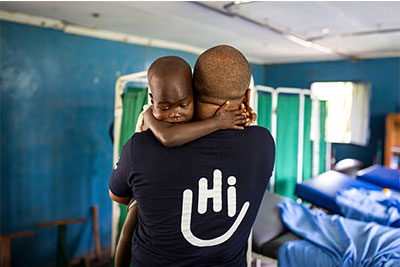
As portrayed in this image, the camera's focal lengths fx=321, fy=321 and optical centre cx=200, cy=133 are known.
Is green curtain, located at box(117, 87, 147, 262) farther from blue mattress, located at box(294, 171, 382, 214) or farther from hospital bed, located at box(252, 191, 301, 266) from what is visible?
blue mattress, located at box(294, 171, 382, 214)

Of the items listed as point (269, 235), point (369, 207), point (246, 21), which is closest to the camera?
point (269, 235)

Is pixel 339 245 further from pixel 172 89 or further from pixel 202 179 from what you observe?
pixel 172 89

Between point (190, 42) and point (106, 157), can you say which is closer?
point (106, 157)

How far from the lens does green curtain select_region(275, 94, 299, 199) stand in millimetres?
3139

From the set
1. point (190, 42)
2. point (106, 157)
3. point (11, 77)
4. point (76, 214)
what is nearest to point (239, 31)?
point (190, 42)

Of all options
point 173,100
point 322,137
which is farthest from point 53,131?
point 322,137

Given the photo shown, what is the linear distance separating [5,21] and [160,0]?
1316 mm

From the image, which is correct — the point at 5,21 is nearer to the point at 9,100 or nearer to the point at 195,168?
the point at 9,100

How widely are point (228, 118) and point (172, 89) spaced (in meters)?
0.19

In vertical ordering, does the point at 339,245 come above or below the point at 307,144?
below

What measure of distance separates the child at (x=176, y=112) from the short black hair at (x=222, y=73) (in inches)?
1.7

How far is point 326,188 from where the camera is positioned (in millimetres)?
2994

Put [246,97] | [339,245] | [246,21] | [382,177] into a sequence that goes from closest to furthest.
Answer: [246,97] → [339,245] → [246,21] → [382,177]

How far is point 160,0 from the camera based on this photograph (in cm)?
224
